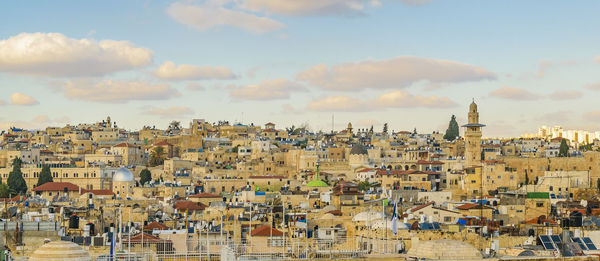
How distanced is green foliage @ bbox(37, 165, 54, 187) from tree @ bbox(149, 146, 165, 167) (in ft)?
42.3

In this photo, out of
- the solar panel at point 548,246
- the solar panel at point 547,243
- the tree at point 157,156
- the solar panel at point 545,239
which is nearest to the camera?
the solar panel at point 548,246

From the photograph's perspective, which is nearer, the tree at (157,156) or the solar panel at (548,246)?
the solar panel at (548,246)

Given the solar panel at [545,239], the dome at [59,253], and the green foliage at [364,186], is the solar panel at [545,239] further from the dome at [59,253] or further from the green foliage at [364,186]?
the green foliage at [364,186]

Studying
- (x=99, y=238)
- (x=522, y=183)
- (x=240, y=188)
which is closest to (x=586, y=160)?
(x=522, y=183)

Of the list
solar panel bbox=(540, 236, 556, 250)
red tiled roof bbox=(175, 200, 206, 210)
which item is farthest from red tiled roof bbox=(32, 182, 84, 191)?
solar panel bbox=(540, 236, 556, 250)

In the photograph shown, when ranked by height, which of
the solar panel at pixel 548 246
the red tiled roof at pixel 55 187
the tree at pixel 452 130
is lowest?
A: the solar panel at pixel 548 246

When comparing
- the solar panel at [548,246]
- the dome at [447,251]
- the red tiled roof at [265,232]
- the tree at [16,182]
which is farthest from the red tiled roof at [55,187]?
the dome at [447,251]

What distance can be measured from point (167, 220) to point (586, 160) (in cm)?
4483

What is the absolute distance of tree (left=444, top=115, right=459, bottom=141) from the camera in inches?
4806

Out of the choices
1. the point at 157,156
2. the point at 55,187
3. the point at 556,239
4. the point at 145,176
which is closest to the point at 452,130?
the point at 157,156

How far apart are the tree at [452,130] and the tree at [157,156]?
99.4ft

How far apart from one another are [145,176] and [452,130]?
4148 cm

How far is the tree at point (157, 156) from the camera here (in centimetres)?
10412

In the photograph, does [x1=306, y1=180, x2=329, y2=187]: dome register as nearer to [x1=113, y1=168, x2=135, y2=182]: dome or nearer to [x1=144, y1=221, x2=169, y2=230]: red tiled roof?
[x1=113, y1=168, x2=135, y2=182]: dome
